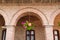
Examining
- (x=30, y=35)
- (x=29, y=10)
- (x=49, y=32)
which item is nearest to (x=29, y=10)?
(x=29, y=10)

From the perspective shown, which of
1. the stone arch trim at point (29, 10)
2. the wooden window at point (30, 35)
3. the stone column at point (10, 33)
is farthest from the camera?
the wooden window at point (30, 35)

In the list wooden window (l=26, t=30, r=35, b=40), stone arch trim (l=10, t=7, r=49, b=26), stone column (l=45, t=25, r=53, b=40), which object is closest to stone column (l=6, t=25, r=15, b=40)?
stone arch trim (l=10, t=7, r=49, b=26)

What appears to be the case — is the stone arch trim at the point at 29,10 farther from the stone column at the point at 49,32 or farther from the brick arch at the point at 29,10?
the stone column at the point at 49,32

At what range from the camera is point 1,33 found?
11750mm

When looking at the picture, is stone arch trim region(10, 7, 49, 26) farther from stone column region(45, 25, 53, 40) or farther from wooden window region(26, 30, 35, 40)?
wooden window region(26, 30, 35, 40)

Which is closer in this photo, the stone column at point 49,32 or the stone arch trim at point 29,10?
the stone column at point 49,32

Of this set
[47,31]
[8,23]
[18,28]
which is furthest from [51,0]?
[18,28]

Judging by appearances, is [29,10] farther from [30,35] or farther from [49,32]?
[30,35]

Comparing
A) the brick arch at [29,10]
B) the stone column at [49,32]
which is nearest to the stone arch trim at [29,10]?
the brick arch at [29,10]

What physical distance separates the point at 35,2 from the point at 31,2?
1.01ft

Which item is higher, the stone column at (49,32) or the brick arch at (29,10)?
the brick arch at (29,10)

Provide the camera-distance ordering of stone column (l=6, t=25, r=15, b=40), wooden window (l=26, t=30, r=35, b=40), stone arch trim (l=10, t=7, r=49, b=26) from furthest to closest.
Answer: wooden window (l=26, t=30, r=35, b=40) → stone arch trim (l=10, t=7, r=49, b=26) → stone column (l=6, t=25, r=15, b=40)

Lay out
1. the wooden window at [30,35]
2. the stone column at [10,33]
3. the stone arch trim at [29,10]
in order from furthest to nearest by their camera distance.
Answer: the wooden window at [30,35]
the stone arch trim at [29,10]
the stone column at [10,33]

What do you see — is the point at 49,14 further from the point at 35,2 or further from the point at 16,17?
the point at 16,17
